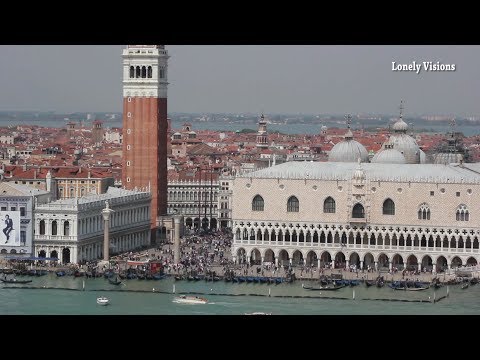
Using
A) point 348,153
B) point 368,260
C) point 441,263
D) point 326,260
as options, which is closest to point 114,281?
point 326,260

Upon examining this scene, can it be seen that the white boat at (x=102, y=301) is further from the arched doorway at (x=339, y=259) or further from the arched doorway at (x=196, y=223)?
the arched doorway at (x=196, y=223)

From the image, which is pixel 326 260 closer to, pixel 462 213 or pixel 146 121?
pixel 462 213

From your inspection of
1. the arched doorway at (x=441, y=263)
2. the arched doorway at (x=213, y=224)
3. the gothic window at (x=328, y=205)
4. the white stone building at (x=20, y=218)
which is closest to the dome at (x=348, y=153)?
the gothic window at (x=328, y=205)

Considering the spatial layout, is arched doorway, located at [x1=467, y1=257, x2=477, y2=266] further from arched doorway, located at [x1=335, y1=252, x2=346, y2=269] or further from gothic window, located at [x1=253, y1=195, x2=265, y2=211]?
gothic window, located at [x1=253, y1=195, x2=265, y2=211]
